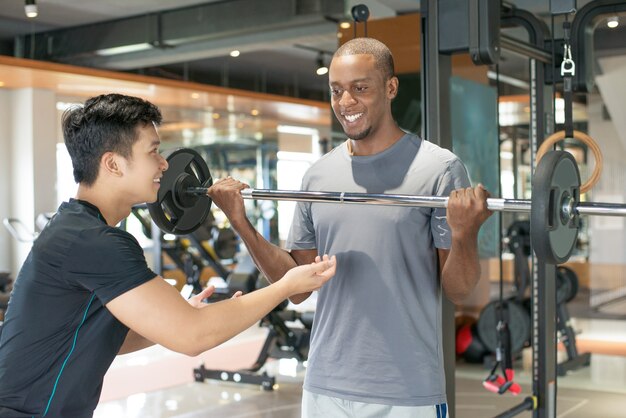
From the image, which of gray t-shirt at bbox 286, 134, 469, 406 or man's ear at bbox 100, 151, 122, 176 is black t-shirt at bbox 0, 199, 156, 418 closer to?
man's ear at bbox 100, 151, 122, 176

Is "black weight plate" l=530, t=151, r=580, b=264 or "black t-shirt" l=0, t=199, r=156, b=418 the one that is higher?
"black weight plate" l=530, t=151, r=580, b=264

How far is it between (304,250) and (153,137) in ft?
1.94

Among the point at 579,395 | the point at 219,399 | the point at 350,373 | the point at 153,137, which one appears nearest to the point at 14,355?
the point at 153,137

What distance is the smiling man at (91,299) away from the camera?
1.63m

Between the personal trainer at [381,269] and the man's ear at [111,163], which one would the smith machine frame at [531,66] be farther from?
the man's ear at [111,163]

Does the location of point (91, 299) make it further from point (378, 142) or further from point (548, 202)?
point (548, 202)

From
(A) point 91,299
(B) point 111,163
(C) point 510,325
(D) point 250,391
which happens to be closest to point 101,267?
(A) point 91,299

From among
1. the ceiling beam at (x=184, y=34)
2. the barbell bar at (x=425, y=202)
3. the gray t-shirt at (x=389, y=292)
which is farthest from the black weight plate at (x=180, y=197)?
the ceiling beam at (x=184, y=34)

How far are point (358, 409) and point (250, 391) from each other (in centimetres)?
389

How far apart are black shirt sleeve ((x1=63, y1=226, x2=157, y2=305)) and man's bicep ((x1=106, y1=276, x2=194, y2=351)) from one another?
2 cm

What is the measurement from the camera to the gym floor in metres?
5.18

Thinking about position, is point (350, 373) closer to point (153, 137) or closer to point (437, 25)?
point (153, 137)

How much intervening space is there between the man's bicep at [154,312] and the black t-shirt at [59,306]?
19 millimetres

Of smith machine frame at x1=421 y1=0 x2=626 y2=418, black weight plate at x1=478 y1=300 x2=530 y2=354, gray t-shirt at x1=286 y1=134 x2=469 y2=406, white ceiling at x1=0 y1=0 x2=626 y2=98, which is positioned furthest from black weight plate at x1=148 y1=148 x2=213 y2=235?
black weight plate at x1=478 y1=300 x2=530 y2=354
